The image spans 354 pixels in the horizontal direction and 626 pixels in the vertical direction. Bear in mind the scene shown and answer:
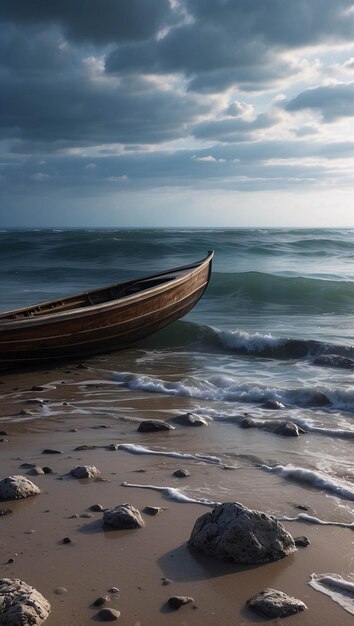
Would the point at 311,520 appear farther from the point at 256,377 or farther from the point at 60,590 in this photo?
the point at 256,377

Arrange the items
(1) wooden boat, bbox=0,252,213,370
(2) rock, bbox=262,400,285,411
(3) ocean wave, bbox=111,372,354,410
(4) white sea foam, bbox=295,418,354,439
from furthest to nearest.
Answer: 1. (1) wooden boat, bbox=0,252,213,370
2. (3) ocean wave, bbox=111,372,354,410
3. (2) rock, bbox=262,400,285,411
4. (4) white sea foam, bbox=295,418,354,439

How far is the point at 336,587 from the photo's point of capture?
3.22 m

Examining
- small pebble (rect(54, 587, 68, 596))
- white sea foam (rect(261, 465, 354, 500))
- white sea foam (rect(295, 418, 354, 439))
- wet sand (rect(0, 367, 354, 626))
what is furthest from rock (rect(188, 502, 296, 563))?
white sea foam (rect(295, 418, 354, 439))

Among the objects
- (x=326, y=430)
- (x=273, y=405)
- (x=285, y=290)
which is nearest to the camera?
(x=326, y=430)

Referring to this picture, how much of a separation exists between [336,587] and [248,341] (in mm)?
9023

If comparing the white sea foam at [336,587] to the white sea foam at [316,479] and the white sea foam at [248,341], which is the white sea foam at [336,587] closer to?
the white sea foam at [316,479]

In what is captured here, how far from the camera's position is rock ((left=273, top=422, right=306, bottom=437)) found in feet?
20.5

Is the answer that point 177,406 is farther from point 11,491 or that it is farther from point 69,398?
point 11,491

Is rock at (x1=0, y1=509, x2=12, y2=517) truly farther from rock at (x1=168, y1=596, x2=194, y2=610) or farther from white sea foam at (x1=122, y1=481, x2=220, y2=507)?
rock at (x1=168, y1=596, x2=194, y2=610)

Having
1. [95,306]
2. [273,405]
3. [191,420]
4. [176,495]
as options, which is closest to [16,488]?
[176,495]

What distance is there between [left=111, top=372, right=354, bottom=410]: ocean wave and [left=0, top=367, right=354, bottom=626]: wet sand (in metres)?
2.08

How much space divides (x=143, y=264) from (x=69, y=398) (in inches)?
1019

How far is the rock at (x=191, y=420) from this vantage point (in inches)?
261

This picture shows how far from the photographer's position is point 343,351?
1134 centimetres
